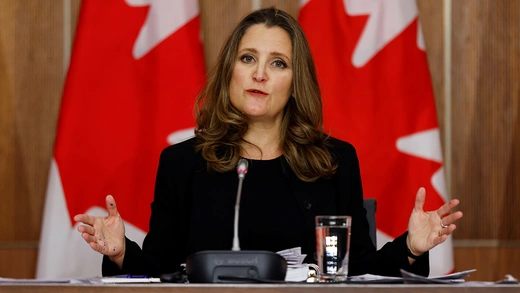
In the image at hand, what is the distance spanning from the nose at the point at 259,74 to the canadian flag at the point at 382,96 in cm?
95

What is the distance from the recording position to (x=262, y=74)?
2.44 m

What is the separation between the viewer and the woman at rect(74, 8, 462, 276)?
2.36 meters

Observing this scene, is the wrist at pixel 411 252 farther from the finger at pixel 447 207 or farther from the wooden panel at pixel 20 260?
the wooden panel at pixel 20 260

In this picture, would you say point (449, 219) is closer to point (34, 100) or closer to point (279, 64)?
point (279, 64)

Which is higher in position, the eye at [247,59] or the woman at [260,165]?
the eye at [247,59]

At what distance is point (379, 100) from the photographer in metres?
3.39

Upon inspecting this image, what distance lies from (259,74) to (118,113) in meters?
1.12

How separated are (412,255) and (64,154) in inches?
69.5

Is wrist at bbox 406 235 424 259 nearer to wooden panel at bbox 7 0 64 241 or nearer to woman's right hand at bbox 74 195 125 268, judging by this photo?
woman's right hand at bbox 74 195 125 268

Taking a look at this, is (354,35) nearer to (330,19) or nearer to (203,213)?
(330,19)

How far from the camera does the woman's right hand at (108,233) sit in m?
1.85

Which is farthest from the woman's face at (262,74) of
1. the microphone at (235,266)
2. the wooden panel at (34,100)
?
the wooden panel at (34,100)

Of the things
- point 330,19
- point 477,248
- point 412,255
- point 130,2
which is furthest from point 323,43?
point 412,255

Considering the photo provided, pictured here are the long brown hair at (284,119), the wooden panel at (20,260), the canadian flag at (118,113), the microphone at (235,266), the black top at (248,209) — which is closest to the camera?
the microphone at (235,266)
